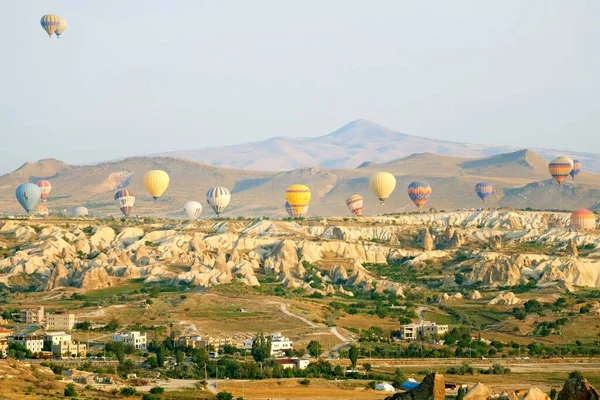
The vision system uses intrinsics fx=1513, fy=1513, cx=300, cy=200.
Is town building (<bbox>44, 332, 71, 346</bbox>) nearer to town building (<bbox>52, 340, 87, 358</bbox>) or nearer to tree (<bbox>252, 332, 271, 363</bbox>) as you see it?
town building (<bbox>52, 340, 87, 358</bbox>)

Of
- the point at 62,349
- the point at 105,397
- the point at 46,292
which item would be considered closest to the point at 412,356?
the point at 62,349

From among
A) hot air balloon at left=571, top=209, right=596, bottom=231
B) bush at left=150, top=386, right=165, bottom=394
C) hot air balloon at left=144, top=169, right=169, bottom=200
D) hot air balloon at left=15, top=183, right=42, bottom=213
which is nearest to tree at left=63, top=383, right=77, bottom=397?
bush at left=150, top=386, right=165, bottom=394

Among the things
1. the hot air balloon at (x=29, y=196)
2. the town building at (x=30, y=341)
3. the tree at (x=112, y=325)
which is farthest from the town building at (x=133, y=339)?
the hot air balloon at (x=29, y=196)

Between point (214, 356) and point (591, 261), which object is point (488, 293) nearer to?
point (591, 261)

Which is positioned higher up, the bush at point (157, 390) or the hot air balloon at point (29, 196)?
the hot air balloon at point (29, 196)

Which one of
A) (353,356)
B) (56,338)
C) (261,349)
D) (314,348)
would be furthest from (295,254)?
(353,356)

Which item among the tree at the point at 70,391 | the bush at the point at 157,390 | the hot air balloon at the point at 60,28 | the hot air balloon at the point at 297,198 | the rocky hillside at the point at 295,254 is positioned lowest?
the bush at the point at 157,390

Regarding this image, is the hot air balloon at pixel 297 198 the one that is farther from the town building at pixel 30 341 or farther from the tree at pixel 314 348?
the town building at pixel 30 341

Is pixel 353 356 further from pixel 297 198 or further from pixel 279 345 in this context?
pixel 297 198
